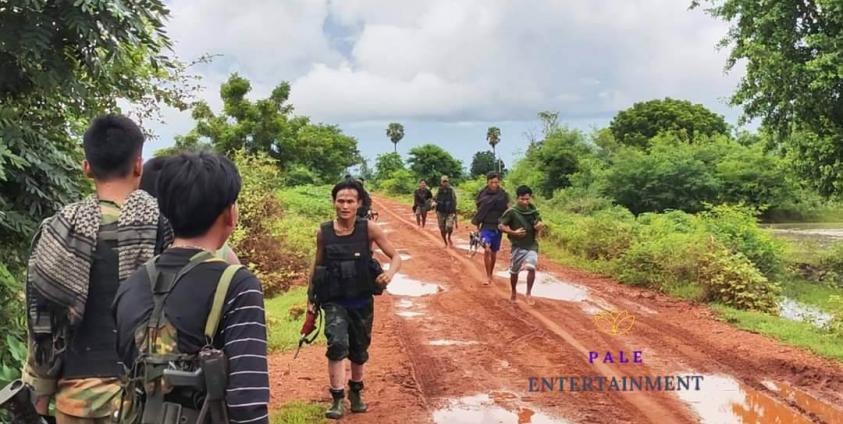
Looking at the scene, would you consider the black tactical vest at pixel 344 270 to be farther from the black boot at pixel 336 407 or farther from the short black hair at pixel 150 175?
the short black hair at pixel 150 175

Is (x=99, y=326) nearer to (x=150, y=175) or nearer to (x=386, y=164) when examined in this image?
(x=150, y=175)

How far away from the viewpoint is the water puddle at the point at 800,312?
34.2 feet

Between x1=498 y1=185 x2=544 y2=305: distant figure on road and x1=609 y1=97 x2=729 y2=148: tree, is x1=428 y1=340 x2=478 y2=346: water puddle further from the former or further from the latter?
x1=609 y1=97 x2=729 y2=148: tree

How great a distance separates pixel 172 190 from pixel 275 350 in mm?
5951

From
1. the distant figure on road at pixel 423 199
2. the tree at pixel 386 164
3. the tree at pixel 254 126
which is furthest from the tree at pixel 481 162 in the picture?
the distant figure on road at pixel 423 199

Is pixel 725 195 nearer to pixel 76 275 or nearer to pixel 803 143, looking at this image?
pixel 803 143

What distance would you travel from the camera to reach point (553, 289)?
36.5ft

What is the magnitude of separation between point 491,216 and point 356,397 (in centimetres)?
617

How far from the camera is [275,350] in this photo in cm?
748

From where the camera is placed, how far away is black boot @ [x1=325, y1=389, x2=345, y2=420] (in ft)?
16.6

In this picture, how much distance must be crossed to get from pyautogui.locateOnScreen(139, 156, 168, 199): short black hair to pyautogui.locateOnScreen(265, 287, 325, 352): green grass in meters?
5.15

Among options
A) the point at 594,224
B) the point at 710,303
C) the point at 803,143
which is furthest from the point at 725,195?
the point at 710,303

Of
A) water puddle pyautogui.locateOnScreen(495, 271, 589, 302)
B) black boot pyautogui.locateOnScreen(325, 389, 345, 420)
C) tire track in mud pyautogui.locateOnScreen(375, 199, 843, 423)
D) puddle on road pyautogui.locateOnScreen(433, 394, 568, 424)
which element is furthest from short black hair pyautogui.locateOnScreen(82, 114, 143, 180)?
water puddle pyautogui.locateOnScreen(495, 271, 589, 302)

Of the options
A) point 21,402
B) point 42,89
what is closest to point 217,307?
point 21,402
